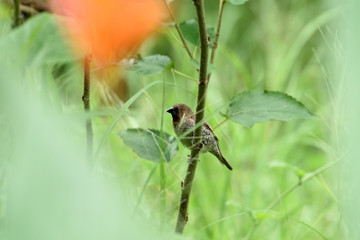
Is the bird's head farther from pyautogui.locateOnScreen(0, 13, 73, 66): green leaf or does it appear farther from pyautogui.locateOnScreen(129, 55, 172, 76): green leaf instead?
pyautogui.locateOnScreen(0, 13, 73, 66): green leaf

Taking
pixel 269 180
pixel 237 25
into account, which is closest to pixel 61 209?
pixel 269 180

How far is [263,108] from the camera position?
0.65 metres

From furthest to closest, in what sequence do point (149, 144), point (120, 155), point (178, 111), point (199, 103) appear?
point (120, 155) < point (178, 111) < point (149, 144) < point (199, 103)

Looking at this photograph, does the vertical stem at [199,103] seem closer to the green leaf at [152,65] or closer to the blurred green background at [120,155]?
the blurred green background at [120,155]

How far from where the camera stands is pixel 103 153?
2.81 ft

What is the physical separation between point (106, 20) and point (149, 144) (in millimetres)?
173

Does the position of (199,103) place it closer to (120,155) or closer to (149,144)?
(149,144)

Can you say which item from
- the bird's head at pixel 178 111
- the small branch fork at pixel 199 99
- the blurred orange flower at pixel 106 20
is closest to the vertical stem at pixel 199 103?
the small branch fork at pixel 199 99

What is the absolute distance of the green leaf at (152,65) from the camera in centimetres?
72

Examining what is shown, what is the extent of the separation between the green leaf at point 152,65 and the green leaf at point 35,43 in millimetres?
328

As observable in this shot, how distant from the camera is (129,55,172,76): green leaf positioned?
0.72 meters

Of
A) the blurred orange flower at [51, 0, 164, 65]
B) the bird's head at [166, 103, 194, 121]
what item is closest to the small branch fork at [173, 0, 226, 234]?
the blurred orange flower at [51, 0, 164, 65]

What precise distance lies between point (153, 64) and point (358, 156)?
0.49m

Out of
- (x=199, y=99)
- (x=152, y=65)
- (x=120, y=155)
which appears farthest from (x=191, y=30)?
(x=120, y=155)
